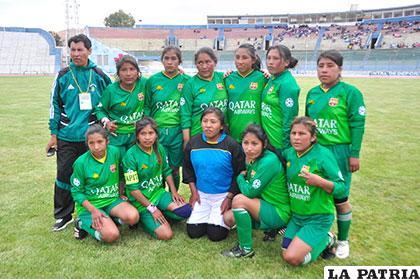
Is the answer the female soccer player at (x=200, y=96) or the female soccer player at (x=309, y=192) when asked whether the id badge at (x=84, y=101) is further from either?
the female soccer player at (x=309, y=192)

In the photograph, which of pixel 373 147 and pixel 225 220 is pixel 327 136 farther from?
pixel 373 147

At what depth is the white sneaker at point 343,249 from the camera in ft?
10.6

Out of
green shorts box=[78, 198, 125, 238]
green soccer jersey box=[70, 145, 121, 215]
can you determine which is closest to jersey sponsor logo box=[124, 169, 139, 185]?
green soccer jersey box=[70, 145, 121, 215]

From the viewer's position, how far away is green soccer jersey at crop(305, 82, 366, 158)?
128 inches

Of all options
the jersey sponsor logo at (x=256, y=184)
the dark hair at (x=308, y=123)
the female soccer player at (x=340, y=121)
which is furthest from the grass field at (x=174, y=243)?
the dark hair at (x=308, y=123)

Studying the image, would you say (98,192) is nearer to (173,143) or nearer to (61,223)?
(61,223)

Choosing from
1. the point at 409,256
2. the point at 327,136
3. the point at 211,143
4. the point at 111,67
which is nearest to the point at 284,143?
the point at 327,136

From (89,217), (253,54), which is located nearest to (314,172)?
(253,54)

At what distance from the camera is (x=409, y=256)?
10.6 feet

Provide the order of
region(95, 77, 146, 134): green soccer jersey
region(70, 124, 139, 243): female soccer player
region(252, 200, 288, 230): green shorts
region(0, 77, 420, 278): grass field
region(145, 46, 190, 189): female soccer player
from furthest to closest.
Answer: region(145, 46, 190, 189): female soccer player, region(95, 77, 146, 134): green soccer jersey, region(70, 124, 139, 243): female soccer player, region(252, 200, 288, 230): green shorts, region(0, 77, 420, 278): grass field

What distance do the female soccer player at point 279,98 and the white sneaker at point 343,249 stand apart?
1.06 meters

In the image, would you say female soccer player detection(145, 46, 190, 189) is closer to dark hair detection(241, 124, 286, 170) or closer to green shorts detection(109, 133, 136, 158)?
green shorts detection(109, 133, 136, 158)

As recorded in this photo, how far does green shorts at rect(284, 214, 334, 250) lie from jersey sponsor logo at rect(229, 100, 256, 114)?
4.06 feet

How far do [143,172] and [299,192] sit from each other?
5.30ft
